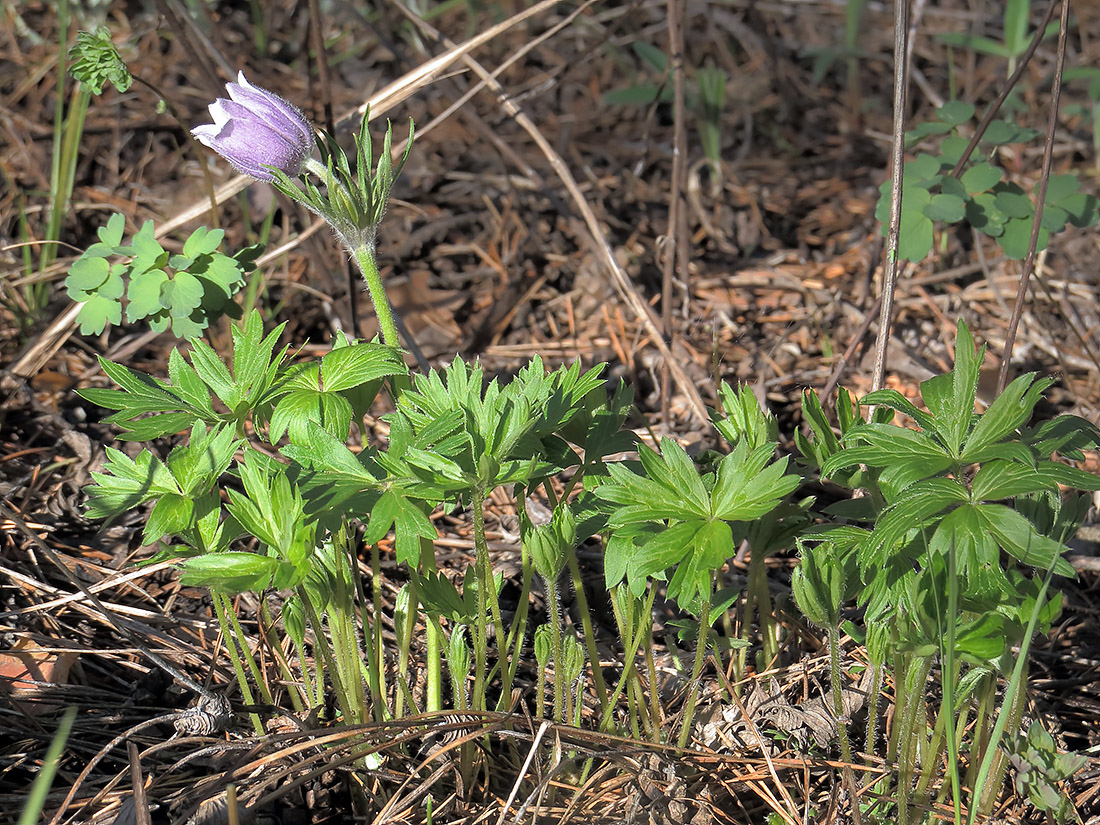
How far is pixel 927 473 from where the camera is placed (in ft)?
4.87

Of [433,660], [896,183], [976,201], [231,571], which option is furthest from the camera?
[976,201]

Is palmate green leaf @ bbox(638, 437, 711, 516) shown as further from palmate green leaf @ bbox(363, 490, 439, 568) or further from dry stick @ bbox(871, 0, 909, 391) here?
dry stick @ bbox(871, 0, 909, 391)

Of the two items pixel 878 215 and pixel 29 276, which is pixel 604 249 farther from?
pixel 29 276

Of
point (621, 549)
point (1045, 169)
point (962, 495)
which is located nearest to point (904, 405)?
point (962, 495)

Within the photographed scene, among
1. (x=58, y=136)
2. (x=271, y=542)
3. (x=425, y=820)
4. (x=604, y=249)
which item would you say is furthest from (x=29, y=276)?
(x=425, y=820)

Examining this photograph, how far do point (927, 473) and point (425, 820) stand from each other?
1.05 metres

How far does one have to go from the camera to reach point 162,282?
6.86ft

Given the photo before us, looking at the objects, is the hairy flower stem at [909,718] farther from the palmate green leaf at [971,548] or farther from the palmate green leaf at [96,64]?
the palmate green leaf at [96,64]

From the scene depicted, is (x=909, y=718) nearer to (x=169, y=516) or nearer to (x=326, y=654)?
(x=326, y=654)

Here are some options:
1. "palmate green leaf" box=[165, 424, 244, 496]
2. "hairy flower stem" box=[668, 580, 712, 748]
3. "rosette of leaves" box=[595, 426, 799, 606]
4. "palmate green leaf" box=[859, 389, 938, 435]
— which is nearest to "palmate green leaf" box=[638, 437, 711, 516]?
"rosette of leaves" box=[595, 426, 799, 606]

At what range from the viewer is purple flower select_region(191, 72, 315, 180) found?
175 cm

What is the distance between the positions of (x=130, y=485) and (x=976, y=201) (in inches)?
85.8

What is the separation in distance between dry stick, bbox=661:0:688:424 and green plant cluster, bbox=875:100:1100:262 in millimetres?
540

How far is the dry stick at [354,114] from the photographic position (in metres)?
2.48
